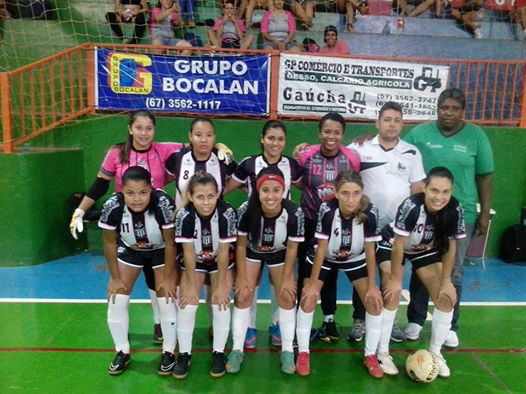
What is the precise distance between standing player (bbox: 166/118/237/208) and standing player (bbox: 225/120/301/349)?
4.3 inches

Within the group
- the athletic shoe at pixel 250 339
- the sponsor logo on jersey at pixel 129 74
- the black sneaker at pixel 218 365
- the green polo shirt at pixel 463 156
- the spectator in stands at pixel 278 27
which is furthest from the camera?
the spectator in stands at pixel 278 27

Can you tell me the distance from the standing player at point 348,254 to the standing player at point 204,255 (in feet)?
1.91

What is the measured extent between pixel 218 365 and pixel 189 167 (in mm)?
1495

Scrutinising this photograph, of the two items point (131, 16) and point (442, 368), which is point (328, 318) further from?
point (131, 16)

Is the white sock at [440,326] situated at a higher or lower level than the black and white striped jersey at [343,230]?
lower

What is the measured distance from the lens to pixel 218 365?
11.3 ft

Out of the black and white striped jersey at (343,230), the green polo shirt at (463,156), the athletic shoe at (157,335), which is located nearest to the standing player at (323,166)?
the black and white striped jersey at (343,230)

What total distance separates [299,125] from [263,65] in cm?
87

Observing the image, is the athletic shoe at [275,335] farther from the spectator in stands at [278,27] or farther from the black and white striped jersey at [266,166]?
the spectator in stands at [278,27]

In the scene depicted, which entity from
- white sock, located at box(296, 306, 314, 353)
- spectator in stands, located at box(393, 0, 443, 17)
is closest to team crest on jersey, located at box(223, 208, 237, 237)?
white sock, located at box(296, 306, 314, 353)

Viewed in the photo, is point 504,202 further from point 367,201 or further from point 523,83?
point 367,201

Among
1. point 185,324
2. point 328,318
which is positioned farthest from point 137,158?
point 328,318

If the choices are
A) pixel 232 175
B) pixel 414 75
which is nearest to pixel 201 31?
pixel 414 75

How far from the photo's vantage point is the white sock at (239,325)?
350cm
